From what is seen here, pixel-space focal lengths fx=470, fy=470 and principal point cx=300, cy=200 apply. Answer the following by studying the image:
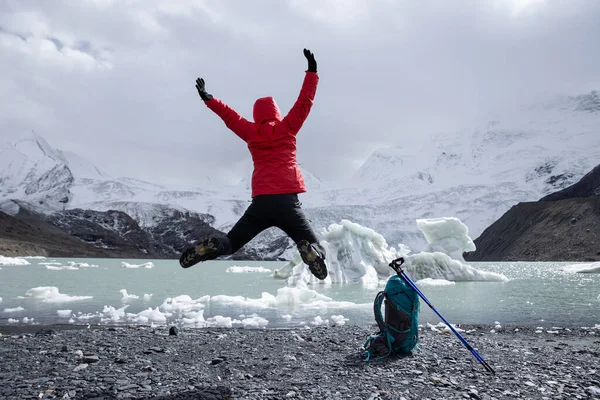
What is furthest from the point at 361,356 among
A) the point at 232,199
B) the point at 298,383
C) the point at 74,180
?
the point at 74,180

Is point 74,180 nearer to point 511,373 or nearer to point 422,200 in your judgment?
point 422,200

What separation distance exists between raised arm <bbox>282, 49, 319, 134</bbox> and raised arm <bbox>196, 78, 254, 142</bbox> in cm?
44

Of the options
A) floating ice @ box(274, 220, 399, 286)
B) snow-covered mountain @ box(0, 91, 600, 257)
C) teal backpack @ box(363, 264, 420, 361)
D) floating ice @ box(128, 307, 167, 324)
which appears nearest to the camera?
teal backpack @ box(363, 264, 420, 361)

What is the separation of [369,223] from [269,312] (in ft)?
329

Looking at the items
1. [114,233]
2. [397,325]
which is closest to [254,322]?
[397,325]

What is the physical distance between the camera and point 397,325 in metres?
5.39

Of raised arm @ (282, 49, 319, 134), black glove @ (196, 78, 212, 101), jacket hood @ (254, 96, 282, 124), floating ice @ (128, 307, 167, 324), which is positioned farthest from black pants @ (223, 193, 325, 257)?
floating ice @ (128, 307, 167, 324)

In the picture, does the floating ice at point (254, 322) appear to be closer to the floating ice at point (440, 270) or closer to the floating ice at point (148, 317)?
the floating ice at point (148, 317)

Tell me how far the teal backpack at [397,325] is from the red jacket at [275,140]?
69.6 inches

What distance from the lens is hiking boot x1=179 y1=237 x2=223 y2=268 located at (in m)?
4.72

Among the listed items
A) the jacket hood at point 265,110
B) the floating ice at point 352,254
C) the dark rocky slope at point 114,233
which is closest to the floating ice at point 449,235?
the floating ice at point 352,254

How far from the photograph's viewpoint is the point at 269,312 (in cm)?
1136

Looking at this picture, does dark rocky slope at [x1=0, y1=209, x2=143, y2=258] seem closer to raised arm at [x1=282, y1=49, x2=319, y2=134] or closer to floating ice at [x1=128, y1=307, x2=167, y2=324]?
floating ice at [x1=128, y1=307, x2=167, y2=324]

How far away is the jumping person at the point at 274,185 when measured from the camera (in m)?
4.73
